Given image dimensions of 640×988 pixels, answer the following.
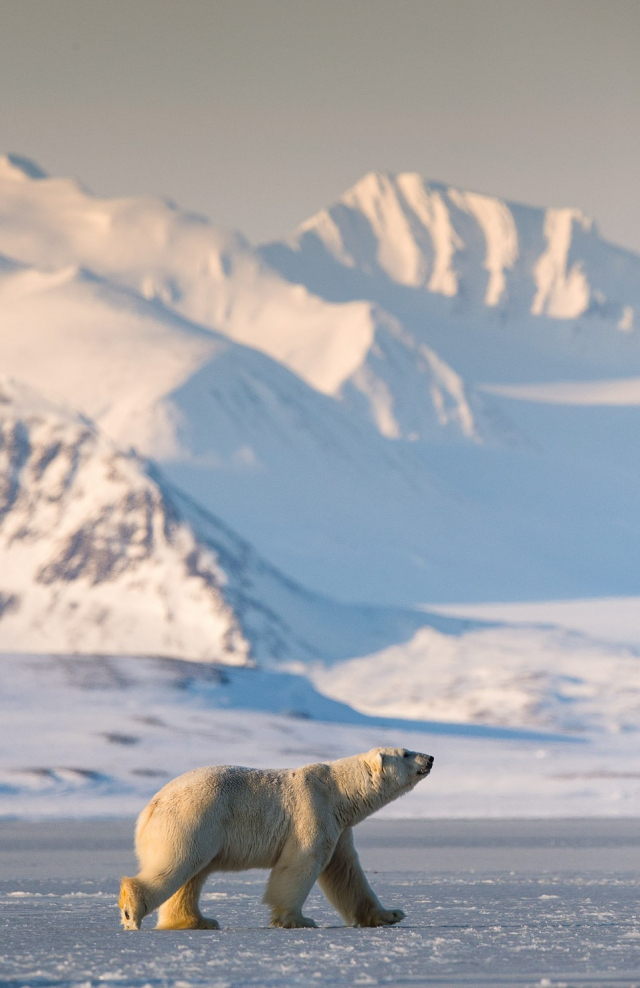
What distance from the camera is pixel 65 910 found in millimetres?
24094

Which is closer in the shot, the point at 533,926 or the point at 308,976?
the point at 308,976

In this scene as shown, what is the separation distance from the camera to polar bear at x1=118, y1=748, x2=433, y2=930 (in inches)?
781

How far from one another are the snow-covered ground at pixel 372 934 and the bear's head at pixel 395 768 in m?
1.55

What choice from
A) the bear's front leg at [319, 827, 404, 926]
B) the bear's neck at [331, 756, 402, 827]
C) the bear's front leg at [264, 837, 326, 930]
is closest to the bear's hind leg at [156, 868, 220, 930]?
the bear's front leg at [264, 837, 326, 930]

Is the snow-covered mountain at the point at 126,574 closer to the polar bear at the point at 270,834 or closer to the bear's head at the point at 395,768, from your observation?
the bear's head at the point at 395,768

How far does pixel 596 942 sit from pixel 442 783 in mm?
61379

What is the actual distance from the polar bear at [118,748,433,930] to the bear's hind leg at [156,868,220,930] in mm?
11

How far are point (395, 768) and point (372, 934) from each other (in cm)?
213

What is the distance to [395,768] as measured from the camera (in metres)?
21.4

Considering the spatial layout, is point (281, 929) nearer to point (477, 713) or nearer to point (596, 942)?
point (596, 942)

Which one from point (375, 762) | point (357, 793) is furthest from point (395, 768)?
point (357, 793)

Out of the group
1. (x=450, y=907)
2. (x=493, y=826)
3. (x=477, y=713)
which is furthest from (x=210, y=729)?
(x=450, y=907)

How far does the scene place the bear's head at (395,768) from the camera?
21.2 metres

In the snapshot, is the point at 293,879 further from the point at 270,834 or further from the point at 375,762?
the point at 375,762
